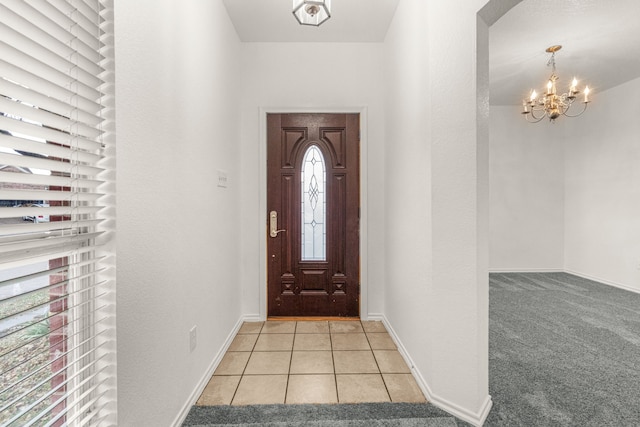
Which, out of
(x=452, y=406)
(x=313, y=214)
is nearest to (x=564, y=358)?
(x=452, y=406)

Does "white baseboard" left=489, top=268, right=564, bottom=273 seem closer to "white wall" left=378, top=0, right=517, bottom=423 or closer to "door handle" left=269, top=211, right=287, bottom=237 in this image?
"white wall" left=378, top=0, right=517, bottom=423

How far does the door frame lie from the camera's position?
301 centimetres

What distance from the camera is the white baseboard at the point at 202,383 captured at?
161 cm

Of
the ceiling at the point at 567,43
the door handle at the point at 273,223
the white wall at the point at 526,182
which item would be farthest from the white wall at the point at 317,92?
the white wall at the point at 526,182

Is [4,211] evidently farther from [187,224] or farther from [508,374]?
[508,374]

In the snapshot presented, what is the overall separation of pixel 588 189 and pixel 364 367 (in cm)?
480

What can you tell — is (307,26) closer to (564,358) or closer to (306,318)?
(306,318)

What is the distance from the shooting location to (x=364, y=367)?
2.17 metres

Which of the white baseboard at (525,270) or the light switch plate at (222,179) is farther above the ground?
the light switch plate at (222,179)

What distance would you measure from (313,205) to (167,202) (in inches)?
68.4

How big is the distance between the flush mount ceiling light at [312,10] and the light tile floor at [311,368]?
7.52 feet

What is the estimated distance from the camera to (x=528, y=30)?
2.92 m

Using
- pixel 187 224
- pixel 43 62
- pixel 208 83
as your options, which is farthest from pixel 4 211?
pixel 208 83

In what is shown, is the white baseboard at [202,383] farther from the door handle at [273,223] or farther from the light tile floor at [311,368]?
the door handle at [273,223]
